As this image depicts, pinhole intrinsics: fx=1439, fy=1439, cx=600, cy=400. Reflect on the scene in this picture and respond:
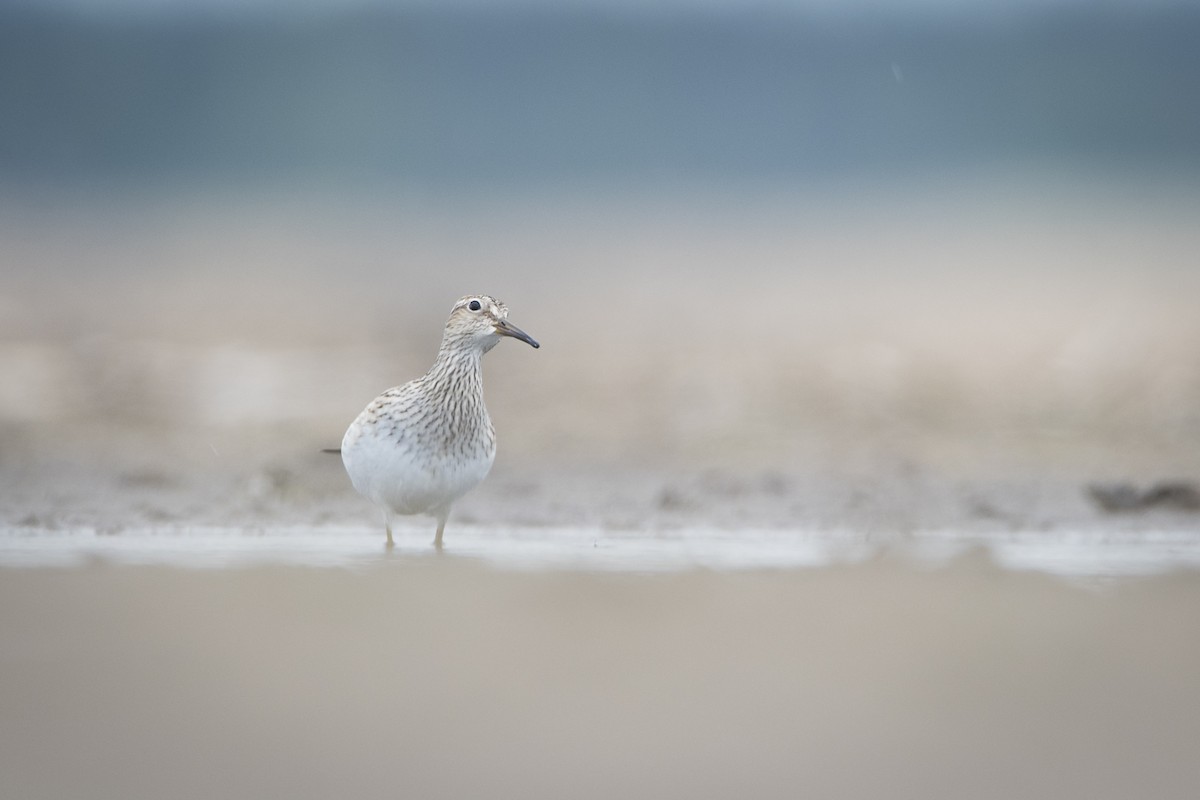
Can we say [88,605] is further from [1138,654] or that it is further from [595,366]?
[595,366]

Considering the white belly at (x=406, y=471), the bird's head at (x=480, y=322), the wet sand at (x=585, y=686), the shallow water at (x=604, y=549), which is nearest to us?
the wet sand at (x=585, y=686)

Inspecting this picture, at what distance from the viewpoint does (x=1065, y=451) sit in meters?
8.66

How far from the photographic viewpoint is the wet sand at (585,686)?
10.3 ft

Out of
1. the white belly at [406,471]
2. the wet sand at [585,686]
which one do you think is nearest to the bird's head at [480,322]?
the white belly at [406,471]

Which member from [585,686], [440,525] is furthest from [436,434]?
[585,686]

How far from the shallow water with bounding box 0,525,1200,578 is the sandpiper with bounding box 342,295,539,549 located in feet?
0.84

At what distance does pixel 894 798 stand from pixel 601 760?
0.66 m

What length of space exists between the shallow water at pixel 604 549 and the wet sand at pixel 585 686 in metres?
0.27

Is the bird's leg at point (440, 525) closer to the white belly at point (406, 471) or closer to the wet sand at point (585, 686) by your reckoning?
the white belly at point (406, 471)

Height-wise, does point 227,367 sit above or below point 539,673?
above

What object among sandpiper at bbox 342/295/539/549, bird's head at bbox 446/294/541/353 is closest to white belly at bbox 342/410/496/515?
sandpiper at bbox 342/295/539/549

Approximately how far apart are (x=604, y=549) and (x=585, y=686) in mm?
2103

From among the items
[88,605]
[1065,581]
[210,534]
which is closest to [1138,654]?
[1065,581]

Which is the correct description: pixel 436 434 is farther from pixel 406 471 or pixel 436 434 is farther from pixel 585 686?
pixel 585 686
